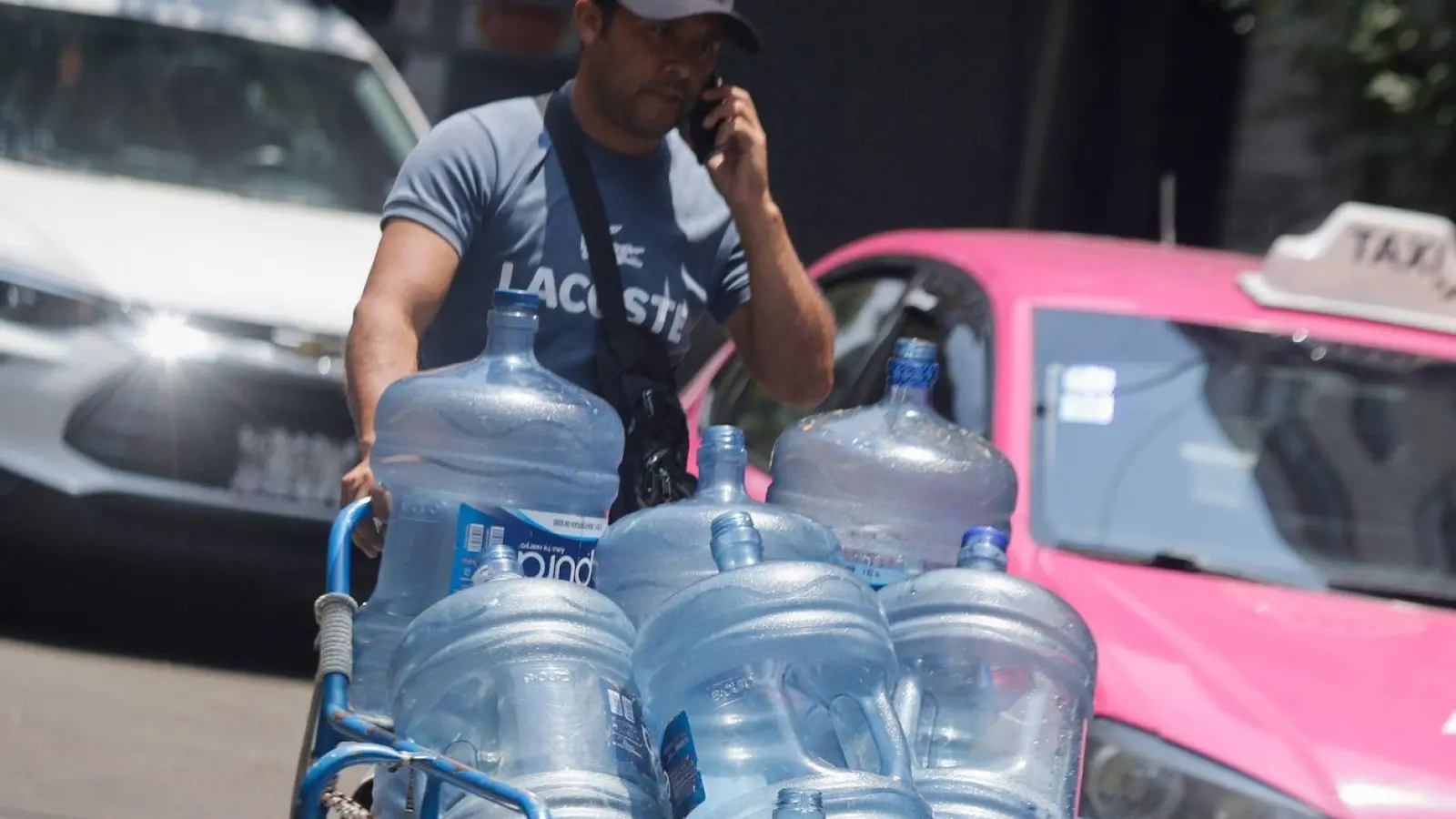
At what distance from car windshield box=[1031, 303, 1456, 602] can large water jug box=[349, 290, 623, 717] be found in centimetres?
177

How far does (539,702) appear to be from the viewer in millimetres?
2746

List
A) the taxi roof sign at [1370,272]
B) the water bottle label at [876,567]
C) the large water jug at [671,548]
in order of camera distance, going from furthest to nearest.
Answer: the taxi roof sign at [1370,272] → the water bottle label at [876,567] → the large water jug at [671,548]

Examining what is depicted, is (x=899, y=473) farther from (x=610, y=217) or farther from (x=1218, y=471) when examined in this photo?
(x=1218, y=471)

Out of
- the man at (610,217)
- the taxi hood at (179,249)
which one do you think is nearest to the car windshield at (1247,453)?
the man at (610,217)

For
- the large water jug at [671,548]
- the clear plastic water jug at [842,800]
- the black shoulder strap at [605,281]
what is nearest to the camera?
the clear plastic water jug at [842,800]

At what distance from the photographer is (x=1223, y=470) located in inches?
206

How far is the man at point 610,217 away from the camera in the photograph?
3.75m

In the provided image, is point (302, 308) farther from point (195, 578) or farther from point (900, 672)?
point (900, 672)

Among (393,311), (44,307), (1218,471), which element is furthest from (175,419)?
(393,311)

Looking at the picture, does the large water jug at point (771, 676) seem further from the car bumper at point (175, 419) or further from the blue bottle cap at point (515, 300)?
the car bumper at point (175, 419)

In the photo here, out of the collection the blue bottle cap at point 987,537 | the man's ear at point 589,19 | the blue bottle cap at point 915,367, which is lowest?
the blue bottle cap at point 987,537

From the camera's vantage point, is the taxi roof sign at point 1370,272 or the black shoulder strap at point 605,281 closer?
the black shoulder strap at point 605,281

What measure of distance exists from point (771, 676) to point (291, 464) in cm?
469

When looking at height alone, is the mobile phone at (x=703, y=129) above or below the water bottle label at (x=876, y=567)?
above
